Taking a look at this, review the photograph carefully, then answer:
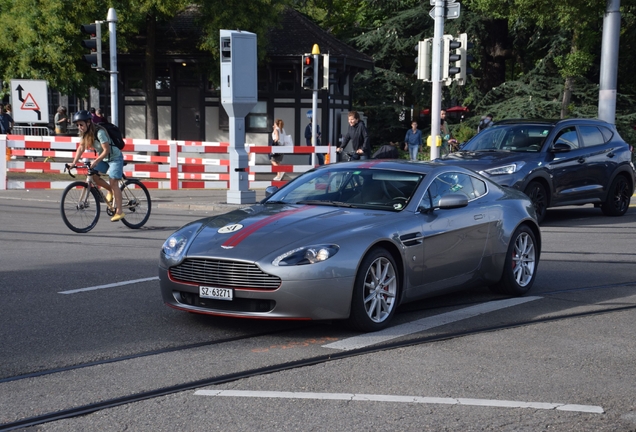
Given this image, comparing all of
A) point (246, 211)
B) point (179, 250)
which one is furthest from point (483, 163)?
point (179, 250)

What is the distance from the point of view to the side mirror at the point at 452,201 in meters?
8.04

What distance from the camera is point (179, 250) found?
24.2ft

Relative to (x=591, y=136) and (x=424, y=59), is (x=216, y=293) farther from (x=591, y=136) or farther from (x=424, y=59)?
(x=424, y=59)

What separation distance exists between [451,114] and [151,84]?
55.8 feet

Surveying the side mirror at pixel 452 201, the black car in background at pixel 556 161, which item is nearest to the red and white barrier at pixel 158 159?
the black car in background at pixel 556 161

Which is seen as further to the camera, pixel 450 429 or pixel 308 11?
pixel 308 11

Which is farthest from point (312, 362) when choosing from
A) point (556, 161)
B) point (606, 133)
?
point (606, 133)

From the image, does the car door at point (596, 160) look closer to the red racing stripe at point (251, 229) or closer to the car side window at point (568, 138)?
the car side window at point (568, 138)

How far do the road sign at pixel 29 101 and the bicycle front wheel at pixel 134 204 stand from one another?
7.98 m

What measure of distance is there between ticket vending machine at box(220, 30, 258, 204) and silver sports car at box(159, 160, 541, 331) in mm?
9529

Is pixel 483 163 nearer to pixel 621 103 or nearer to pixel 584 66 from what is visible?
pixel 584 66

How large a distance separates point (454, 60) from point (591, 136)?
176 inches

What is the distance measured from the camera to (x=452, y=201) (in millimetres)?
8055

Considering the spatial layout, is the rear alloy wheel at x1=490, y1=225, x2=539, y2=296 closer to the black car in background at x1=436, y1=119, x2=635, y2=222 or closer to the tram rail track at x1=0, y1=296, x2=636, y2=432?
the tram rail track at x1=0, y1=296, x2=636, y2=432
